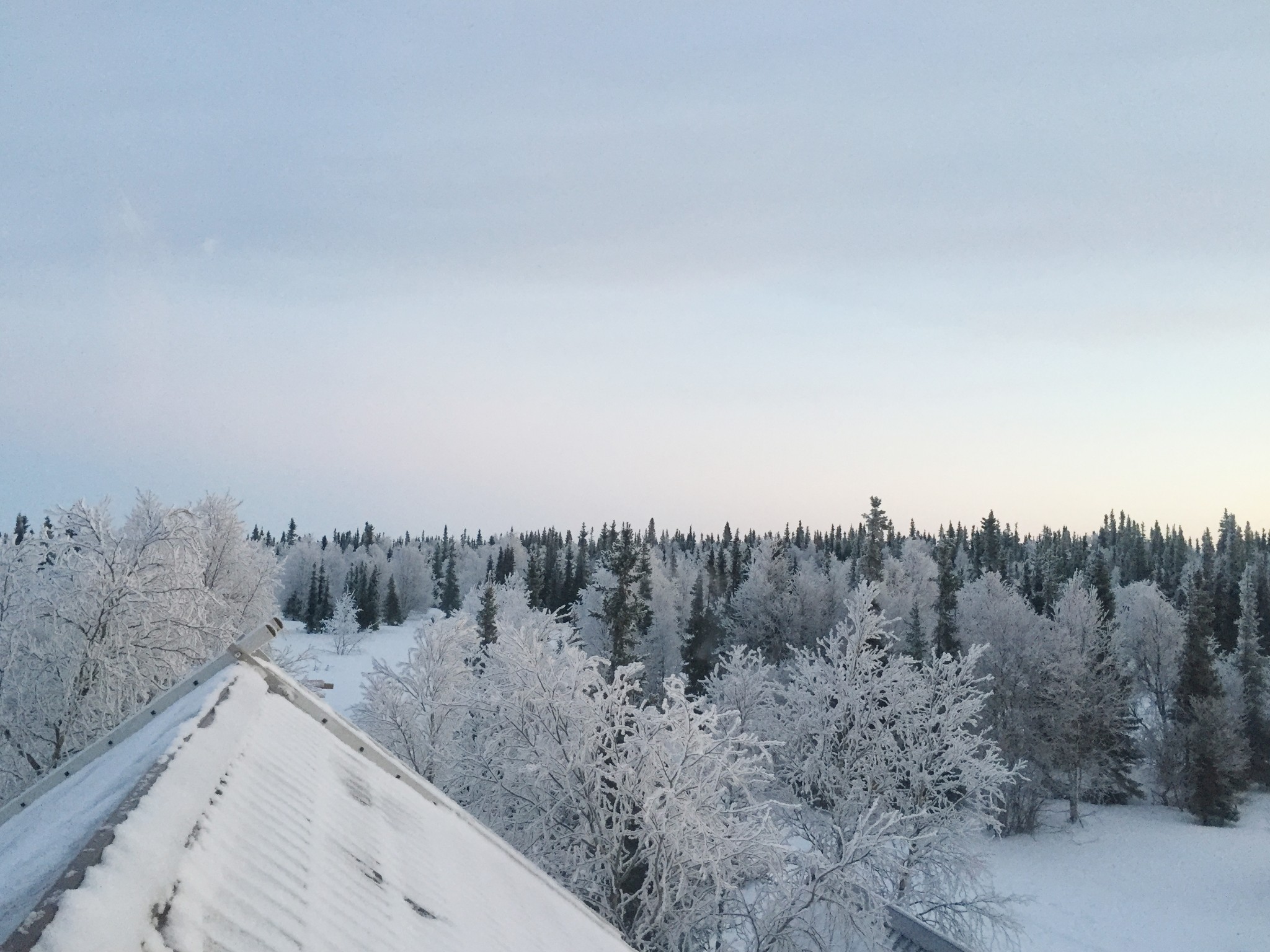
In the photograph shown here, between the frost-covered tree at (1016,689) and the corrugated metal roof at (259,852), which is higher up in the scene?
the corrugated metal roof at (259,852)

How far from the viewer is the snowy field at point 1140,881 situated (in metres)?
24.6

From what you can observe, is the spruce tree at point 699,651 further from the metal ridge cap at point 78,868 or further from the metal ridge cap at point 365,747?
the metal ridge cap at point 78,868

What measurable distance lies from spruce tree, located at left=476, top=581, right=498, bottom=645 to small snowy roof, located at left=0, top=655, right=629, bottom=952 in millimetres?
41276

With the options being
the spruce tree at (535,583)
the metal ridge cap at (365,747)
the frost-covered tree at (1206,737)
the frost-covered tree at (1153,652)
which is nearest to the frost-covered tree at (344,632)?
the spruce tree at (535,583)

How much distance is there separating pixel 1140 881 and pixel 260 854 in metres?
35.2

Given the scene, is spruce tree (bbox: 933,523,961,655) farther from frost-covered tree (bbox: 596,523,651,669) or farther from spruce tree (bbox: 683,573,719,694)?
frost-covered tree (bbox: 596,523,651,669)

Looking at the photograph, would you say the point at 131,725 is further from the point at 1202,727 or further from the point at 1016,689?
the point at 1202,727

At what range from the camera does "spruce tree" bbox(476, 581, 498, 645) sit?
166 ft

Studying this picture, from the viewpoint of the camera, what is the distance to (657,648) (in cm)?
5456

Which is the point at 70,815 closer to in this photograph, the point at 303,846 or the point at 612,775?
the point at 303,846

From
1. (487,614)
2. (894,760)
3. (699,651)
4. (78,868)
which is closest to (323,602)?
(487,614)

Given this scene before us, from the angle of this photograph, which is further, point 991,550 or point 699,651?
point 991,550

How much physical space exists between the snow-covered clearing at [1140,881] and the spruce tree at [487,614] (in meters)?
30.2

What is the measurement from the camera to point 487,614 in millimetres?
53875
